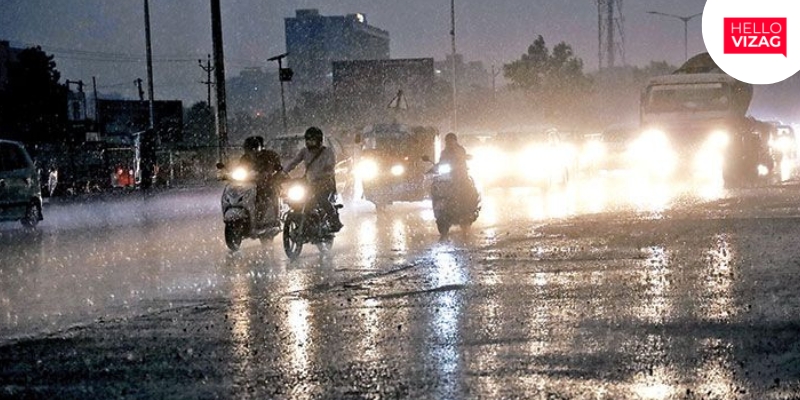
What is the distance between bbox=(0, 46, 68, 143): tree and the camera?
73688mm

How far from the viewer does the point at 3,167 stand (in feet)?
82.1

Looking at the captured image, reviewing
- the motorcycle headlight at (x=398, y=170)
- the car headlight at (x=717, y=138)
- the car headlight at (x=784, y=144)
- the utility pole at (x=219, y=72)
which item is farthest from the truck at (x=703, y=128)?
the utility pole at (x=219, y=72)

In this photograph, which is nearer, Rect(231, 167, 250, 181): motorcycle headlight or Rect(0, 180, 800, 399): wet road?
Rect(0, 180, 800, 399): wet road

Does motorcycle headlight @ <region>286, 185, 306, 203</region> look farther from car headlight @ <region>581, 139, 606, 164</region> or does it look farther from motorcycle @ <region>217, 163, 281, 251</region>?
car headlight @ <region>581, 139, 606, 164</region>

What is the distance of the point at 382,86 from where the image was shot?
8812 centimetres

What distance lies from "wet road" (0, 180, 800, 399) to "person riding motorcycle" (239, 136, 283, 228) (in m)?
0.64

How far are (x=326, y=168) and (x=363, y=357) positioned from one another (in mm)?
9218

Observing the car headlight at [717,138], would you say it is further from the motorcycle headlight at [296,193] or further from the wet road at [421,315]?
the motorcycle headlight at [296,193]

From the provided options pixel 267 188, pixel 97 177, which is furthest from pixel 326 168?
pixel 97 177

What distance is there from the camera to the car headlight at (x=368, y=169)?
1096 inches

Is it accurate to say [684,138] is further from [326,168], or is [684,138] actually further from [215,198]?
[326,168]

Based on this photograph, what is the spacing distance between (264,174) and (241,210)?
62 centimetres

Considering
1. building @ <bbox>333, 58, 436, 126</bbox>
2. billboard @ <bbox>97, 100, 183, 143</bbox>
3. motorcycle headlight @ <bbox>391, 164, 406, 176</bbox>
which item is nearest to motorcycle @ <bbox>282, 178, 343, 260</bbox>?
motorcycle headlight @ <bbox>391, 164, 406, 176</bbox>

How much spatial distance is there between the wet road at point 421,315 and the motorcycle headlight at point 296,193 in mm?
851
